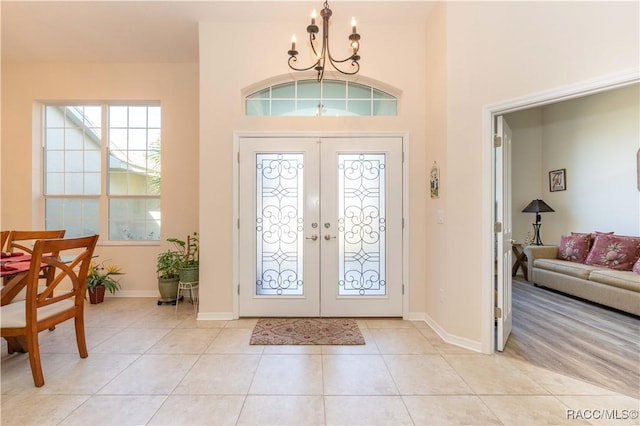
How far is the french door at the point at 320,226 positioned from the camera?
3.43 meters

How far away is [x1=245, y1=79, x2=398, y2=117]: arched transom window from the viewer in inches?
139

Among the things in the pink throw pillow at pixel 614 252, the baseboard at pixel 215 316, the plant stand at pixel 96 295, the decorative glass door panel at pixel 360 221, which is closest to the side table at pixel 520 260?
the pink throw pillow at pixel 614 252

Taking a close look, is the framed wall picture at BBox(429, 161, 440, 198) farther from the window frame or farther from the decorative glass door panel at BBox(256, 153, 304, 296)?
the window frame

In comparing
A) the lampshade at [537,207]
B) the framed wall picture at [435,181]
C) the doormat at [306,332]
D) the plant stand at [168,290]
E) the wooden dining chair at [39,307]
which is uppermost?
the framed wall picture at [435,181]

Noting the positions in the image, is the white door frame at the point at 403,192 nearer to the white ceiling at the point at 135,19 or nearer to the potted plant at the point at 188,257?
→ the potted plant at the point at 188,257

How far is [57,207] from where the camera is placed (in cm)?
439

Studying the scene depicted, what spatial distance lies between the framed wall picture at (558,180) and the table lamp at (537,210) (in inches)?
14.0

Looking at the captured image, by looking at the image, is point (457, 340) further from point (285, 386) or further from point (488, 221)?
point (285, 386)

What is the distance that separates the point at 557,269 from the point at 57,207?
24.7 ft

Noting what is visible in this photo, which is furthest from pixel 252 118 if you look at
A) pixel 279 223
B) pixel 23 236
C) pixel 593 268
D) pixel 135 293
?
pixel 593 268

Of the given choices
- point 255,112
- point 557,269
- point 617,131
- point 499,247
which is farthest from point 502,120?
point 617,131

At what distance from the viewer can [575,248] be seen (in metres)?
4.59

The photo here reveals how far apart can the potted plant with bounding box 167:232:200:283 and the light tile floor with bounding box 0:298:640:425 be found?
0.81m

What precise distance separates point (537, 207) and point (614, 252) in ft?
4.72
